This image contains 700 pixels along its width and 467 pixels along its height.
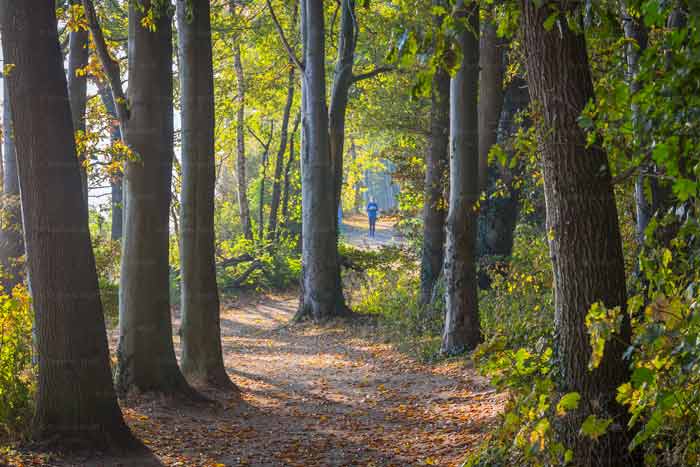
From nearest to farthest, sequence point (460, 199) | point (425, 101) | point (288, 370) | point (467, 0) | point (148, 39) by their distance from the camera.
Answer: point (467, 0) < point (148, 39) < point (460, 199) < point (288, 370) < point (425, 101)

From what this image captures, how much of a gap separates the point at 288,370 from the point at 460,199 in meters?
3.98

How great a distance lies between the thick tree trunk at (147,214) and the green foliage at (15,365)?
1640 mm

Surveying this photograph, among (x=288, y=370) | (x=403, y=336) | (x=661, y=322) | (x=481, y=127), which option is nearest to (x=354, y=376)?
(x=288, y=370)

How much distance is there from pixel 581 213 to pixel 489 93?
9.86m

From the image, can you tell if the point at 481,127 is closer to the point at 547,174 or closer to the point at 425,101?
the point at 425,101

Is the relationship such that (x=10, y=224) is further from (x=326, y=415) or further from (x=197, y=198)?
(x=326, y=415)

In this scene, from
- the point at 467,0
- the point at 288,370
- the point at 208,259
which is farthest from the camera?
the point at 288,370

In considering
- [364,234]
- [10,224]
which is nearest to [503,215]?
[10,224]

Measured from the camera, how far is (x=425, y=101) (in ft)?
56.1

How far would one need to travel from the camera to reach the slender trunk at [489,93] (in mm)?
13891

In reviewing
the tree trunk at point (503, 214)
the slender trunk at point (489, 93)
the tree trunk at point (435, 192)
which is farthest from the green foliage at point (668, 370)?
the tree trunk at point (435, 192)

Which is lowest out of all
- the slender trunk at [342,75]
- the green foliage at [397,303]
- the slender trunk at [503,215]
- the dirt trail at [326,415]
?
the dirt trail at [326,415]

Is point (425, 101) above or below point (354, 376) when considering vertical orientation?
above

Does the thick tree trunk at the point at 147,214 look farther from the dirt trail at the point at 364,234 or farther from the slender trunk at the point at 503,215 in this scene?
the dirt trail at the point at 364,234
